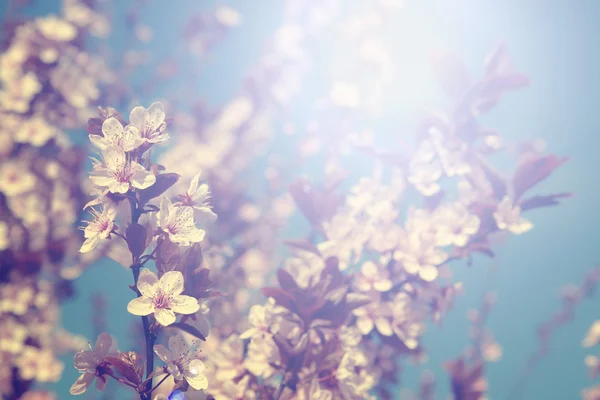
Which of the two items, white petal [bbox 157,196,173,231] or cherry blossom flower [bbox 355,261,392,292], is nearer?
white petal [bbox 157,196,173,231]

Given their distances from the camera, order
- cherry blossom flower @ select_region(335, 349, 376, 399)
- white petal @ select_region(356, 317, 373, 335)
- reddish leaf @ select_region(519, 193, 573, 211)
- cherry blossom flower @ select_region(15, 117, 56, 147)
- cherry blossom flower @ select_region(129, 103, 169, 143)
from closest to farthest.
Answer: cherry blossom flower @ select_region(129, 103, 169, 143) → cherry blossom flower @ select_region(335, 349, 376, 399) → white petal @ select_region(356, 317, 373, 335) → reddish leaf @ select_region(519, 193, 573, 211) → cherry blossom flower @ select_region(15, 117, 56, 147)

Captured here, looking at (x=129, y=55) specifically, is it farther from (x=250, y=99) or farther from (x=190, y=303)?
(x=190, y=303)

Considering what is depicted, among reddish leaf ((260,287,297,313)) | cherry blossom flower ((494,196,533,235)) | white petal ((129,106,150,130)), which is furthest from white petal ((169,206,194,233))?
cherry blossom flower ((494,196,533,235))

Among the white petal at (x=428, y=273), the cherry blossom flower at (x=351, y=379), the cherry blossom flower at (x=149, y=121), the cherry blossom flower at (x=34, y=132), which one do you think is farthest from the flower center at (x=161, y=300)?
the cherry blossom flower at (x=34, y=132)

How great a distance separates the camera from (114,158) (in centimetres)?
81

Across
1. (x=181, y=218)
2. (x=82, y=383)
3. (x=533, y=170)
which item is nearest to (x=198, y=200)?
(x=181, y=218)

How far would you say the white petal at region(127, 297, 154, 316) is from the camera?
765 mm

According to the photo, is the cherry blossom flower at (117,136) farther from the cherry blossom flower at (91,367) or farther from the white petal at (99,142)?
the cherry blossom flower at (91,367)

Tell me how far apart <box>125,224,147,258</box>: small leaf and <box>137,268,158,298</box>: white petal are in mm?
47

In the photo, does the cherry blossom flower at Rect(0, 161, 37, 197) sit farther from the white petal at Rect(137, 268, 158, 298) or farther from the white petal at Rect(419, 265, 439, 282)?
the white petal at Rect(419, 265, 439, 282)

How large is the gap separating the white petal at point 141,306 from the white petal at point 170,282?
0.13 ft

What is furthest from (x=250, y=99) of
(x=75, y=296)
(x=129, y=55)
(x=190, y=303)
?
(x=190, y=303)

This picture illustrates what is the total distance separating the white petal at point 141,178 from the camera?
0.80 meters

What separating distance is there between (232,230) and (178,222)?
118 centimetres
